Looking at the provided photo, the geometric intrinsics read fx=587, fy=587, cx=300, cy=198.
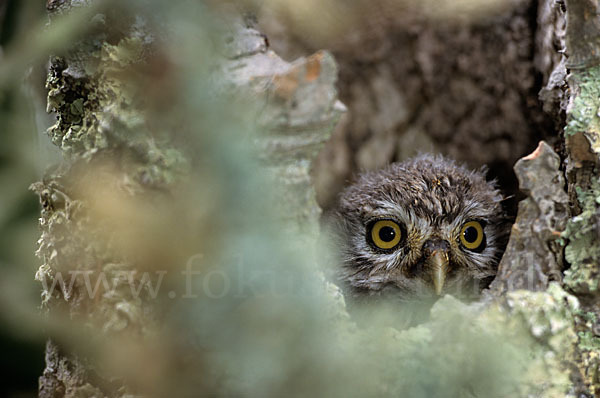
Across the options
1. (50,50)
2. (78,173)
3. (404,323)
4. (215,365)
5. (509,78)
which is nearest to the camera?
(215,365)

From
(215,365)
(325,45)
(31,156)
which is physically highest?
(325,45)

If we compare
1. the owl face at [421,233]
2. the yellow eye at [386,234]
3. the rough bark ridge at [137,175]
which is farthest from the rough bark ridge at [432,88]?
the rough bark ridge at [137,175]

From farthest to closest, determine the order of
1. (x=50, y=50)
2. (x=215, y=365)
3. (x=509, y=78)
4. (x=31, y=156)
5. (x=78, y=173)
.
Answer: (x=509, y=78) < (x=31, y=156) < (x=50, y=50) < (x=78, y=173) < (x=215, y=365)

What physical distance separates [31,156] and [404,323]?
5.89 feet

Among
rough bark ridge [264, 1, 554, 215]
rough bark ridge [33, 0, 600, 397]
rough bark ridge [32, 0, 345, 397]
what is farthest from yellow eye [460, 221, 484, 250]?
rough bark ridge [32, 0, 345, 397]

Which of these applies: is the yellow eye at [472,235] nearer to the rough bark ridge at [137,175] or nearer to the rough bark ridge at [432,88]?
the rough bark ridge at [432,88]

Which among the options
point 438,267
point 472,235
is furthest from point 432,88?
point 438,267

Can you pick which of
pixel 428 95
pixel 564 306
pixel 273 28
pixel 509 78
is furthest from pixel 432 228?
pixel 273 28

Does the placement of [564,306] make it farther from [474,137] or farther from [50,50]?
[474,137]

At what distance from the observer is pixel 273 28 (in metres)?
3.39

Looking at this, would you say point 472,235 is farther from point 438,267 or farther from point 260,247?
point 260,247

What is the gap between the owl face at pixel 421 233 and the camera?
2426mm

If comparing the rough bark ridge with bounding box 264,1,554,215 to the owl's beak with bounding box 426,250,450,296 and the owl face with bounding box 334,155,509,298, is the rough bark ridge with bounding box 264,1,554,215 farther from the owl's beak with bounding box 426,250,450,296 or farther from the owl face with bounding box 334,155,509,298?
the owl's beak with bounding box 426,250,450,296

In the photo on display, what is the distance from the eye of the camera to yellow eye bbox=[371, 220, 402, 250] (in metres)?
2.54
